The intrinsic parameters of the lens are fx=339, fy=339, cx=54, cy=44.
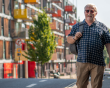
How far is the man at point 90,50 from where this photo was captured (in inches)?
202

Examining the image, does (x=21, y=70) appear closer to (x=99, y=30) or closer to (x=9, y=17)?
(x=9, y=17)

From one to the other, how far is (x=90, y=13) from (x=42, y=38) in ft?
109

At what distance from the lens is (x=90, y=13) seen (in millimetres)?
5234

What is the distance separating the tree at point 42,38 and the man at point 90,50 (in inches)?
1278

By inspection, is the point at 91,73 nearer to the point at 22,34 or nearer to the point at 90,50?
the point at 90,50

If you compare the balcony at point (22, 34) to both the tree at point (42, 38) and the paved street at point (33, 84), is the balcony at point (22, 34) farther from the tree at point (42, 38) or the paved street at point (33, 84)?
the paved street at point (33, 84)

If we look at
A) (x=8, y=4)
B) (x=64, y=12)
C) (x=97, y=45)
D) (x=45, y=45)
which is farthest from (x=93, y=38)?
(x=64, y=12)

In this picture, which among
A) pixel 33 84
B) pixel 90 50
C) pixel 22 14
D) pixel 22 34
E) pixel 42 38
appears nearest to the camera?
pixel 90 50

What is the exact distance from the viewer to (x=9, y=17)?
40.1 metres

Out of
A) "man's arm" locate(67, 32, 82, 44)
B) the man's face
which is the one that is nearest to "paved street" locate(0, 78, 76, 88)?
"man's arm" locate(67, 32, 82, 44)

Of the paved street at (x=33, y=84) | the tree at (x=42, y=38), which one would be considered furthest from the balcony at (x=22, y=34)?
the paved street at (x=33, y=84)

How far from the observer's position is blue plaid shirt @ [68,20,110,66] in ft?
16.9

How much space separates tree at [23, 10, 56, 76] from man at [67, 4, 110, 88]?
1278 inches

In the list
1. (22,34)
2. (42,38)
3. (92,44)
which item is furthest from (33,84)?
(22,34)
